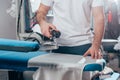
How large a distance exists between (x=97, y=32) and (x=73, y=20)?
0.65ft

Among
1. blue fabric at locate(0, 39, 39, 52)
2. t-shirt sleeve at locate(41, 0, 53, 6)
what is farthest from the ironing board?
t-shirt sleeve at locate(41, 0, 53, 6)

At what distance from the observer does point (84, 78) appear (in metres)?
1.20

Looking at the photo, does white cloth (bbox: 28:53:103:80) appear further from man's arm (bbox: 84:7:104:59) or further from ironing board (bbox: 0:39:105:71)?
man's arm (bbox: 84:7:104:59)

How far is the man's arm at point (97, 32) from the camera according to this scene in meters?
1.42

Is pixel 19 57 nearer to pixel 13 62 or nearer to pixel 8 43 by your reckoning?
pixel 13 62

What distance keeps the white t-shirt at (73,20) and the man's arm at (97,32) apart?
64mm

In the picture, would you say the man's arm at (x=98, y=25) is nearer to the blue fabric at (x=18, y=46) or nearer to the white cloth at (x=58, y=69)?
the white cloth at (x=58, y=69)


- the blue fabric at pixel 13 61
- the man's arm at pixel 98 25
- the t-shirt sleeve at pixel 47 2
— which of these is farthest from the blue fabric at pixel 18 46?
the t-shirt sleeve at pixel 47 2

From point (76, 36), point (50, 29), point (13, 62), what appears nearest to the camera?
point (13, 62)

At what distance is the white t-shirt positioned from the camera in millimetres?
1590

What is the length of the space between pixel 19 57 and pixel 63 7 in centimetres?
51

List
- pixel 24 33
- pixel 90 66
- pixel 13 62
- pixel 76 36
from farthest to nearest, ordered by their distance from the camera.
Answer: pixel 24 33 → pixel 76 36 → pixel 13 62 → pixel 90 66

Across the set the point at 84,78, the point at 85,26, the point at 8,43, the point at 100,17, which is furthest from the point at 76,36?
the point at 8,43

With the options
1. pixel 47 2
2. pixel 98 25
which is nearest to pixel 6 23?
pixel 47 2
